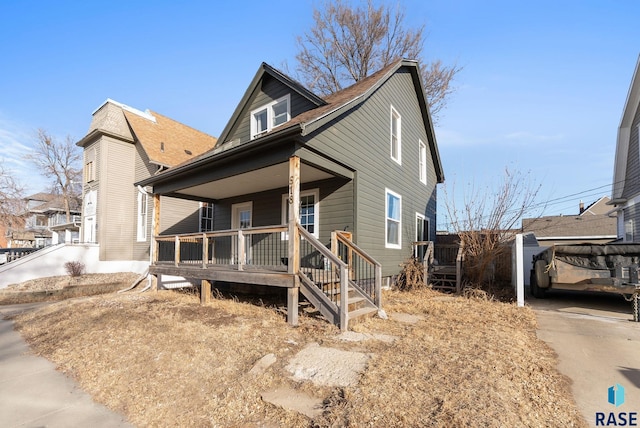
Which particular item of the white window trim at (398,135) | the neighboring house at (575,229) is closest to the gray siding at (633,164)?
the white window trim at (398,135)

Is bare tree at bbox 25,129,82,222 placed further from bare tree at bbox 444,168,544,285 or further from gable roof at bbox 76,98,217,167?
bare tree at bbox 444,168,544,285

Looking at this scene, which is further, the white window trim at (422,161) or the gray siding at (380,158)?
the white window trim at (422,161)

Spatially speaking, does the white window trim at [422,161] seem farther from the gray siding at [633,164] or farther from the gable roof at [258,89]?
the gray siding at [633,164]

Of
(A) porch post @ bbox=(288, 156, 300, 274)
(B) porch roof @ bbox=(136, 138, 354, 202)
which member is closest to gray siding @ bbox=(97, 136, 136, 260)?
(B) porch roof @ bbox=(136, 138, 354, 202)

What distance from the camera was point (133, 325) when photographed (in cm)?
590

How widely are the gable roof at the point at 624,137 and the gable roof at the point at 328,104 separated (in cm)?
674

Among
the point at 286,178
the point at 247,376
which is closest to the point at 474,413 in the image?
the point at 247,376

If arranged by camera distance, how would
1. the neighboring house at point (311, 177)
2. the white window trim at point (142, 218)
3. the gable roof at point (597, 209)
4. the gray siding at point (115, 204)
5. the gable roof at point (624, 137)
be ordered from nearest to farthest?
the neighboring house at point (311, 177) → the gable roof at point (624, 137) → the white window trim at point (142, 218) → the gray siding at point (115, 204) → the gable roof at point (597, 209)

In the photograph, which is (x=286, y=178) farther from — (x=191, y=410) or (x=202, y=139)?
(x=202, y=139)

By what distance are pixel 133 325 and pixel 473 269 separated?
355 inches

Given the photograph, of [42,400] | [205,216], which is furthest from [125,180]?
[42,400]

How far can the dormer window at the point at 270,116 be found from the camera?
404 inches

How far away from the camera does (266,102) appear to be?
1066 centimetres

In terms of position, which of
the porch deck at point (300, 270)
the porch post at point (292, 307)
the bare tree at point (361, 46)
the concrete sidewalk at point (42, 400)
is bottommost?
the concrete sidewalk at point (42, 400)
